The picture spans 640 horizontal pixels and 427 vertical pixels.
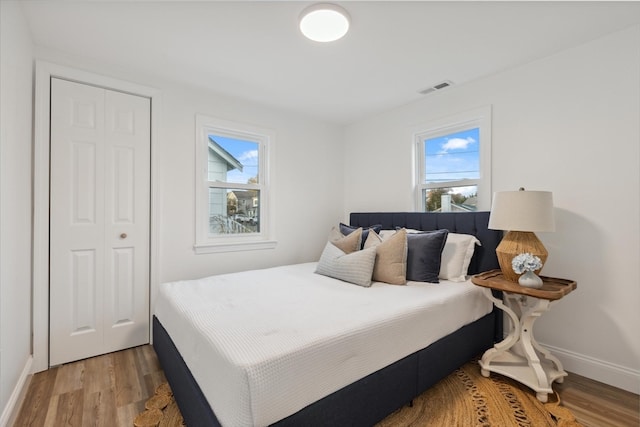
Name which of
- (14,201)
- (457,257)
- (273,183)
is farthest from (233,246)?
(457,257)

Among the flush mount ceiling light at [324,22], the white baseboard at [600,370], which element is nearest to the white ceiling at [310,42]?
the flush mount ceiling light at [324,22]

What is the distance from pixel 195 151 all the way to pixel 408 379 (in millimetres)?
2606

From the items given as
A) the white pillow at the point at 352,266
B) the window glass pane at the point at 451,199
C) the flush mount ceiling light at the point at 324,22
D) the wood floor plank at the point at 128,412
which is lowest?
the wood floor plank at the point at 128,412

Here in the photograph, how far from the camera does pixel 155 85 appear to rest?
261 cm

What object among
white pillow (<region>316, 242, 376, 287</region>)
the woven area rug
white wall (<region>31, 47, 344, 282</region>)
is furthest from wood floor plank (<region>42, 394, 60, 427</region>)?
white pillow (<region>316, 242, 376, 287</region>)

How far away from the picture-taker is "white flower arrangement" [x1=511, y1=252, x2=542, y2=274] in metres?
1.85

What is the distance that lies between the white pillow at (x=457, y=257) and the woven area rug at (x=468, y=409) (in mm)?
766

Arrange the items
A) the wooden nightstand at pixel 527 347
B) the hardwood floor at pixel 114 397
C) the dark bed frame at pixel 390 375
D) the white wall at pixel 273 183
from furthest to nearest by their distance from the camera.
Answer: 1. the white wall at pixel 273 183
2. the wooden nightstand at pixel 527 347
3. the hardwood floor at pixel 114 397
4. the dark bed frame at pixel 390 375

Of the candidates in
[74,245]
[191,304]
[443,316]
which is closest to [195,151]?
[74,245]

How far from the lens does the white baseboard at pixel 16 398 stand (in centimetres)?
157

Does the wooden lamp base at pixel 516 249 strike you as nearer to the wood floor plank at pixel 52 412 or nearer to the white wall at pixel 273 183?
the white wall at pixel 273 183

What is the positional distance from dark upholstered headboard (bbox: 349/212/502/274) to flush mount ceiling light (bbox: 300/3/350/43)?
5.95 ft

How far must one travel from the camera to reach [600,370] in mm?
2002

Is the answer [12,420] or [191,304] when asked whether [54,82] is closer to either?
[191,304]
